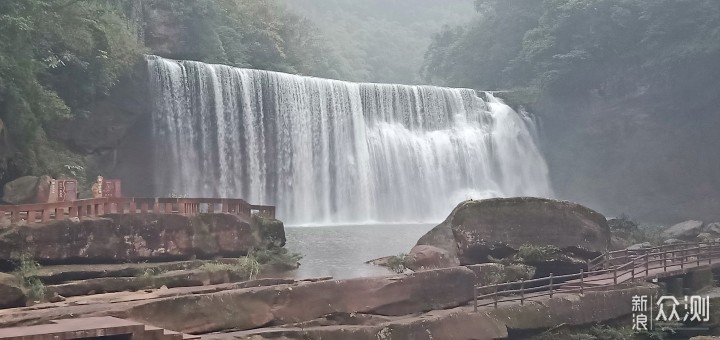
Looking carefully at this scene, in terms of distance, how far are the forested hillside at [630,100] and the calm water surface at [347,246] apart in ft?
55.3

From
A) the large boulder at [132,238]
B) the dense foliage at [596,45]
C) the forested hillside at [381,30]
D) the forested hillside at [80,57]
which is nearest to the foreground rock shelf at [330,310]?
the large boulder at [132,238]

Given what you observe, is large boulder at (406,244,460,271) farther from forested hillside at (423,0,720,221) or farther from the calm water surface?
forested hillside at (423,0,720,221)

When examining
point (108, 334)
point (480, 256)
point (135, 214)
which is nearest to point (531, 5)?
point (480, 256)

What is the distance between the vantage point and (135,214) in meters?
15.6

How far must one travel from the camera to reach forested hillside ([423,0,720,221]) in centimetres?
4209

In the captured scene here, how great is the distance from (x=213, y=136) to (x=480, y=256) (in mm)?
18425

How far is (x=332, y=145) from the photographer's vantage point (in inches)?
1463

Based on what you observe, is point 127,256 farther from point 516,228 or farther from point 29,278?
point 516,228

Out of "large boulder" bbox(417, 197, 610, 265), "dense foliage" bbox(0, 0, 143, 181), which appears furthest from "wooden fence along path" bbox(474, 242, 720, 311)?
"dense foliage" bbox(0, 0, 143, 181)

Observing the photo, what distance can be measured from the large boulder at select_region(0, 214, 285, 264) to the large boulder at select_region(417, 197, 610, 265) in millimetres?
5604

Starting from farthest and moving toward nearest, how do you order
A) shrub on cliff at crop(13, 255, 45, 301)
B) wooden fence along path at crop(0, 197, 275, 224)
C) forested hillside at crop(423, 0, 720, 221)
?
forested hillside at crop(423, 0, 720, 221), wooden fence along path at crop(0, 197, 275, 224), shrub on cliff at crop(13, 255, 45, 301)

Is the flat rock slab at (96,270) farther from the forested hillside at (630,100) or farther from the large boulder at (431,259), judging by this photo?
the forested hillside at (630,100)

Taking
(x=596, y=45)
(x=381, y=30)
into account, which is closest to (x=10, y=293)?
(x=596, y=45)

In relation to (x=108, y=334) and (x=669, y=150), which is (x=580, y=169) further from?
(x=108, y=334)
